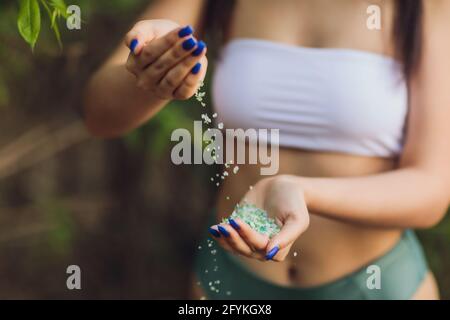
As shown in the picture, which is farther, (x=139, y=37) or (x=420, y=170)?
(x=420, y=170)

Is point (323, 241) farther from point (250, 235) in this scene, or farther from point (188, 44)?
point (188, 44)

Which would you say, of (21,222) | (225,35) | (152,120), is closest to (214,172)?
(152,120)

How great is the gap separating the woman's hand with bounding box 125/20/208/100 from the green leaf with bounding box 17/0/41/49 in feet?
0.29

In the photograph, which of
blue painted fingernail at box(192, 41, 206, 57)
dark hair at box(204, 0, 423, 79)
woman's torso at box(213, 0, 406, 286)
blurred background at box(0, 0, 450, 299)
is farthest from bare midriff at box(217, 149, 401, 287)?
blurred background at box(0, 0, 450, 299)

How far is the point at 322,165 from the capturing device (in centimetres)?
88

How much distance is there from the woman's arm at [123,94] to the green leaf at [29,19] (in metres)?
0.13

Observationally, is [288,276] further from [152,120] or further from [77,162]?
[77,162]

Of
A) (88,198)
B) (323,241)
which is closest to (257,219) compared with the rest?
(323,241)

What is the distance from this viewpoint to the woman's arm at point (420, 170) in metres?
0.83

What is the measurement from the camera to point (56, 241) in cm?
155

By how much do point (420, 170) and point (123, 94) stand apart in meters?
0.34

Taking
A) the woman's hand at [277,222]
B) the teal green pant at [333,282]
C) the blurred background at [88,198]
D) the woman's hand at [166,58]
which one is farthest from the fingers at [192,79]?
the blurred background at [88,198]

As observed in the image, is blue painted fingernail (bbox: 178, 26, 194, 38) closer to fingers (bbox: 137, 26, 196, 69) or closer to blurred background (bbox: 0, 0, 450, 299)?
fingers (bbox: 137, 26, 196, 69)
